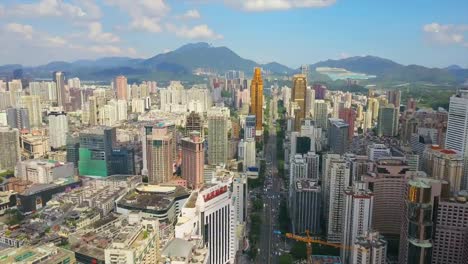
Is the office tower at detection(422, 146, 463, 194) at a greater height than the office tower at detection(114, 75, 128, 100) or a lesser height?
lesser

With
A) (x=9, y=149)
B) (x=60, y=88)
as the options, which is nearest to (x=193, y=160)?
(x=9, y=149)

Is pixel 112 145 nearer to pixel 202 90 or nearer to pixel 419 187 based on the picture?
pixel 419 187

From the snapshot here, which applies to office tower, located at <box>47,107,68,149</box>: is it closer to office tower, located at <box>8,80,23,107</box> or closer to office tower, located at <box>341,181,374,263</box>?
office tower, located at <box>8,80,23,107</box>

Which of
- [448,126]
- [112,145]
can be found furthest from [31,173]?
[448,126]

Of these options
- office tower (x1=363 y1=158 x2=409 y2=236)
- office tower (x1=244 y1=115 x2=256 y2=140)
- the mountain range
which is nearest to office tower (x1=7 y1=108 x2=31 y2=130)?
the mountain range

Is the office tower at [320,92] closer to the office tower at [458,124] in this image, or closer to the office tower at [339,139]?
the office tower at [339,139]

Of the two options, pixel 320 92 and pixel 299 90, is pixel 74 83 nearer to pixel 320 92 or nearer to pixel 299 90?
pixel 299 90
